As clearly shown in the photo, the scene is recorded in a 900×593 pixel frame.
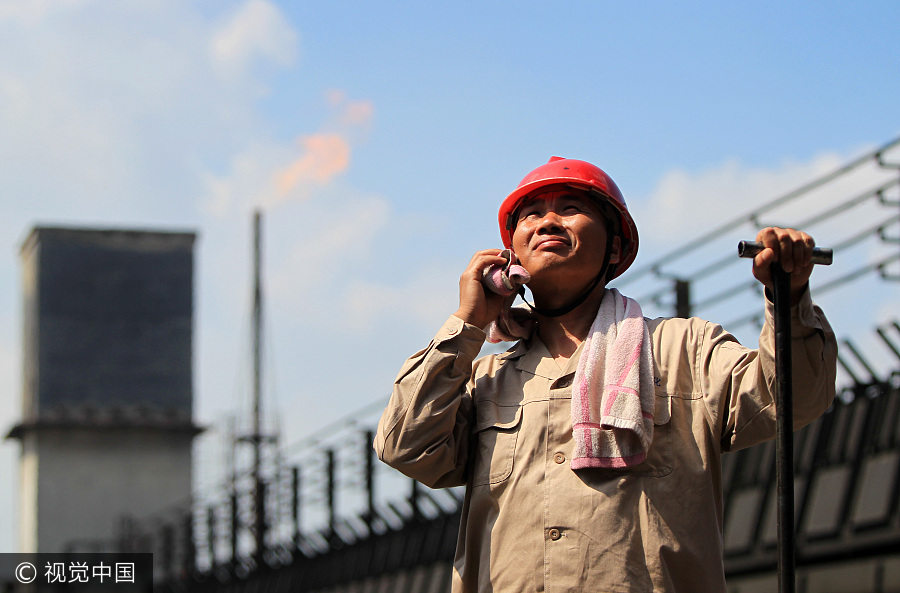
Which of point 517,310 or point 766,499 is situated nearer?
point 517,310

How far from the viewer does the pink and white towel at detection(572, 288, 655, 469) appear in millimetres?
3902

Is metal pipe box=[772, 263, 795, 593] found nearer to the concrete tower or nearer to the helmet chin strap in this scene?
the helmet chin strap

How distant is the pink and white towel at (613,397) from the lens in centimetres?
390

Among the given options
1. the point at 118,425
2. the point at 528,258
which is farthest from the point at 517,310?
Answer: the point at 118,425

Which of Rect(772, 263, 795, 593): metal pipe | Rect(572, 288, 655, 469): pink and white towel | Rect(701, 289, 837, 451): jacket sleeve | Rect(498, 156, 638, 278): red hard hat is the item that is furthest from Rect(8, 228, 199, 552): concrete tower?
Rect(772, 263, 795, 593): metal pipe

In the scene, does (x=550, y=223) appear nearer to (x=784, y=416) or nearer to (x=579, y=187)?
(x=579, y=187)

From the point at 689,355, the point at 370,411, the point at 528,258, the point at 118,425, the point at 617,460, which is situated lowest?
the point at 617,460

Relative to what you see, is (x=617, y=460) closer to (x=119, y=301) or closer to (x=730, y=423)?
(x=730, y=423)

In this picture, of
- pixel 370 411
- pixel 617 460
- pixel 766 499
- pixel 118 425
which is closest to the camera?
pixel 617 460

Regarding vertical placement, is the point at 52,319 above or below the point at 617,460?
above

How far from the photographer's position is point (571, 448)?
401 centimetres

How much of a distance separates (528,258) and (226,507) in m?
23.1

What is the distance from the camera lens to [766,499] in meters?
11.4

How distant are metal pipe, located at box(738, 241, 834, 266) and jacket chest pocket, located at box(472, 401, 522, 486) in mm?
868
